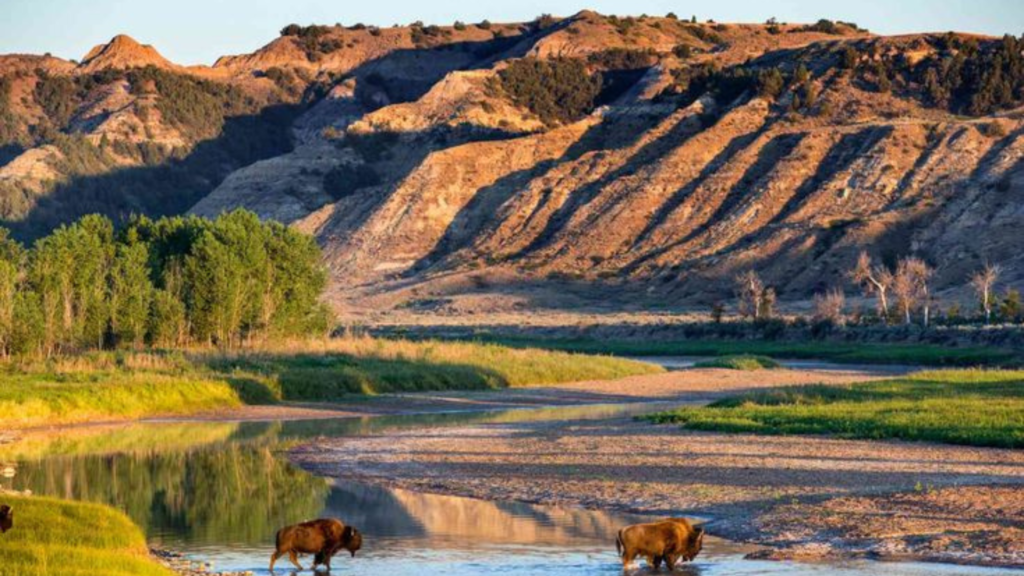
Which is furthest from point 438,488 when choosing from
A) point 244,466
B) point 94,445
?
point 94,445

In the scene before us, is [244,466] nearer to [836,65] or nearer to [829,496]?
[829,496]

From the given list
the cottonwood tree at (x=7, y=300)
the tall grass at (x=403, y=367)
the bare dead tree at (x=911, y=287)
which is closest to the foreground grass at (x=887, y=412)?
the tall grass at (x=403, y=367)

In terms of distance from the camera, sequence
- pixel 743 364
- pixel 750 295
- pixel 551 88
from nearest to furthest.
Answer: pixel 743 364 → pixel 750 295 → pixel 551 88

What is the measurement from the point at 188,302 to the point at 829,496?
3906 cm

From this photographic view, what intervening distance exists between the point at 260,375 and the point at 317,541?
96.0ft

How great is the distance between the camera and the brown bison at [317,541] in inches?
720

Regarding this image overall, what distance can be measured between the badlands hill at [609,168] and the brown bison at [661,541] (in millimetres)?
86420

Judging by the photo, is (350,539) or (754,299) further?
(754,299)

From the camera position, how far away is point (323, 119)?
610 feet

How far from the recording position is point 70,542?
18.2 meters

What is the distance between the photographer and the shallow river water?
18656mm

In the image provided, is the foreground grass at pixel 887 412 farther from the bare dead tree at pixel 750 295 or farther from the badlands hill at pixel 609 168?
the badlands hill at pixel 609 168

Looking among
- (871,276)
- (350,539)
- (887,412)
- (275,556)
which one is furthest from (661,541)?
(871,276)

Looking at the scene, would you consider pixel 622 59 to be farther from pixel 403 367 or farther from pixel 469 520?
pixel 469 520
